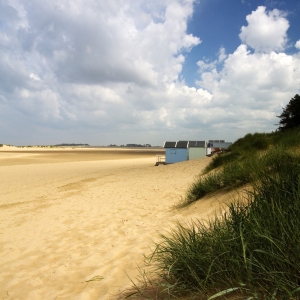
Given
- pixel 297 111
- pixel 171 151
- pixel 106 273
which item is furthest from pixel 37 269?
pixel 171 151

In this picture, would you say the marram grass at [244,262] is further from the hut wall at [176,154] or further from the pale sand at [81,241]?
the hut wall at [176,154]

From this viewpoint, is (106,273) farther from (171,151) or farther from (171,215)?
(171,151)

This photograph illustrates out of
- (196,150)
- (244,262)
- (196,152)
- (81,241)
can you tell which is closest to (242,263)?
(244,262)

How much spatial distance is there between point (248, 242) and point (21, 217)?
25.1 feet

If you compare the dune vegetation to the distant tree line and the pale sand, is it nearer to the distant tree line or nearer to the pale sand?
the pale sand

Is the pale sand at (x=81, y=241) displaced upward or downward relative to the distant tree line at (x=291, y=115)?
downward

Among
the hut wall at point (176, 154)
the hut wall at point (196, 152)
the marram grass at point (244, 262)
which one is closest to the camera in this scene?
the marram grass at point (244, 262)

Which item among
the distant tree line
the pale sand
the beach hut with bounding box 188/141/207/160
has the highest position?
the distant tree line

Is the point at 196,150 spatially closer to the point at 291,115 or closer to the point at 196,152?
the point at 196,152

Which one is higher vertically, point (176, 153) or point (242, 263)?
point (176, 153)

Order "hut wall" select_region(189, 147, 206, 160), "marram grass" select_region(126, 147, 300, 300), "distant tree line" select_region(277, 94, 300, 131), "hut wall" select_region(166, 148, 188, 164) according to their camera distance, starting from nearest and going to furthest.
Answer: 1. "marram grass" select_region(126, 147, 300, 300)
2. "distant tree line" select_region(277, 94, 300, 131)
3. "hut wall" select_region(166, 148, 188, 164)
4. "hut wall" select_region(189, 147, 206, 160)

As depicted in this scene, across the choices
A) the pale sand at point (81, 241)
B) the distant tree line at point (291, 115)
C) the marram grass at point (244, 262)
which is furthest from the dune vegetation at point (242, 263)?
the distant tree line at point (291, 115)

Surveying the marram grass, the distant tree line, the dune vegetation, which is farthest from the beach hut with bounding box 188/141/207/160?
the marram grass

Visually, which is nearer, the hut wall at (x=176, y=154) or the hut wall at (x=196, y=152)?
the hut wall at (x=176, y=154)
